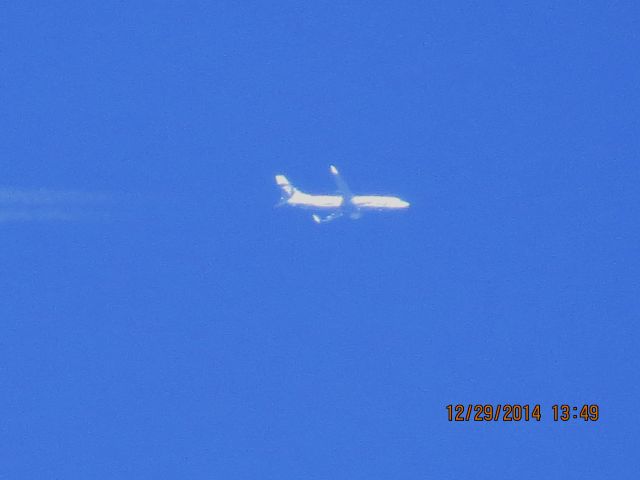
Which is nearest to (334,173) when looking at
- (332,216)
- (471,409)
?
(332,216)

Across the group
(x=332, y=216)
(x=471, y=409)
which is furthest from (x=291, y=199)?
(x=471, y=409)

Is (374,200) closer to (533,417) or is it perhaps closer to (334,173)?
(334,173)

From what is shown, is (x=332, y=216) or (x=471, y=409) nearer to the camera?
(x=471, y=409)

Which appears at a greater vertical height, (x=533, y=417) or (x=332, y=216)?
(x=332, y=216)
